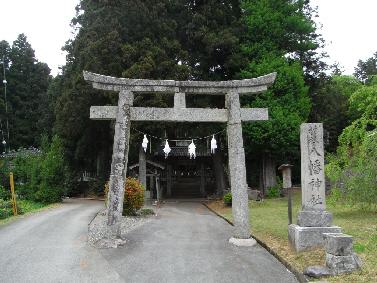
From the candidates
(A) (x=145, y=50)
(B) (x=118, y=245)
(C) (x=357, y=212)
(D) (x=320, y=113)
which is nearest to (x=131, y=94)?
(B) (x=118, y=245)

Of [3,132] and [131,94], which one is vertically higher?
[3,132]

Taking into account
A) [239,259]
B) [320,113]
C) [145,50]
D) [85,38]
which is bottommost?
[239,259]

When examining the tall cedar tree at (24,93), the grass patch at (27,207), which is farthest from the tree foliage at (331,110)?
the tall cedar tree at (24,93)

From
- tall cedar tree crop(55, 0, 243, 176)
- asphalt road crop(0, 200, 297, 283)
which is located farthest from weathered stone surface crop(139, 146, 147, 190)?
asphalt road crop(0, 200, 297, 283)

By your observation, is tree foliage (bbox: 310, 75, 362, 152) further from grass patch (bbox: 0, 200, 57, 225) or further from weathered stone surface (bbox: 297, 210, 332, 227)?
weathered stone surface (bbox: 297, 210, 332, 227)

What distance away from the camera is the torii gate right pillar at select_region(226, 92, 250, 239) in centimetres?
1202

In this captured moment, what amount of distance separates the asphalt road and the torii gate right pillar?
0.85m

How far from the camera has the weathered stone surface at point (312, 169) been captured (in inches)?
403

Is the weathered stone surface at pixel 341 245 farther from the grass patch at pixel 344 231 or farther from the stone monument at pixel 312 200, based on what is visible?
the stone monument at pixel 312 200

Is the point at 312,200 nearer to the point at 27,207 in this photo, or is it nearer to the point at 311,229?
the point at 311,229

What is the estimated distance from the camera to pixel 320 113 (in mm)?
33031

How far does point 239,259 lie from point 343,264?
276 centimetres

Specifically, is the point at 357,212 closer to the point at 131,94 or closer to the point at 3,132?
the point at 131,94

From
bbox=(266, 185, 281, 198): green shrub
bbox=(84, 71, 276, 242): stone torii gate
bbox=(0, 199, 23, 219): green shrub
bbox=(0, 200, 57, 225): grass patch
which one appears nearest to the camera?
bbox=(84, 71, 276, 242): stone torii gate
